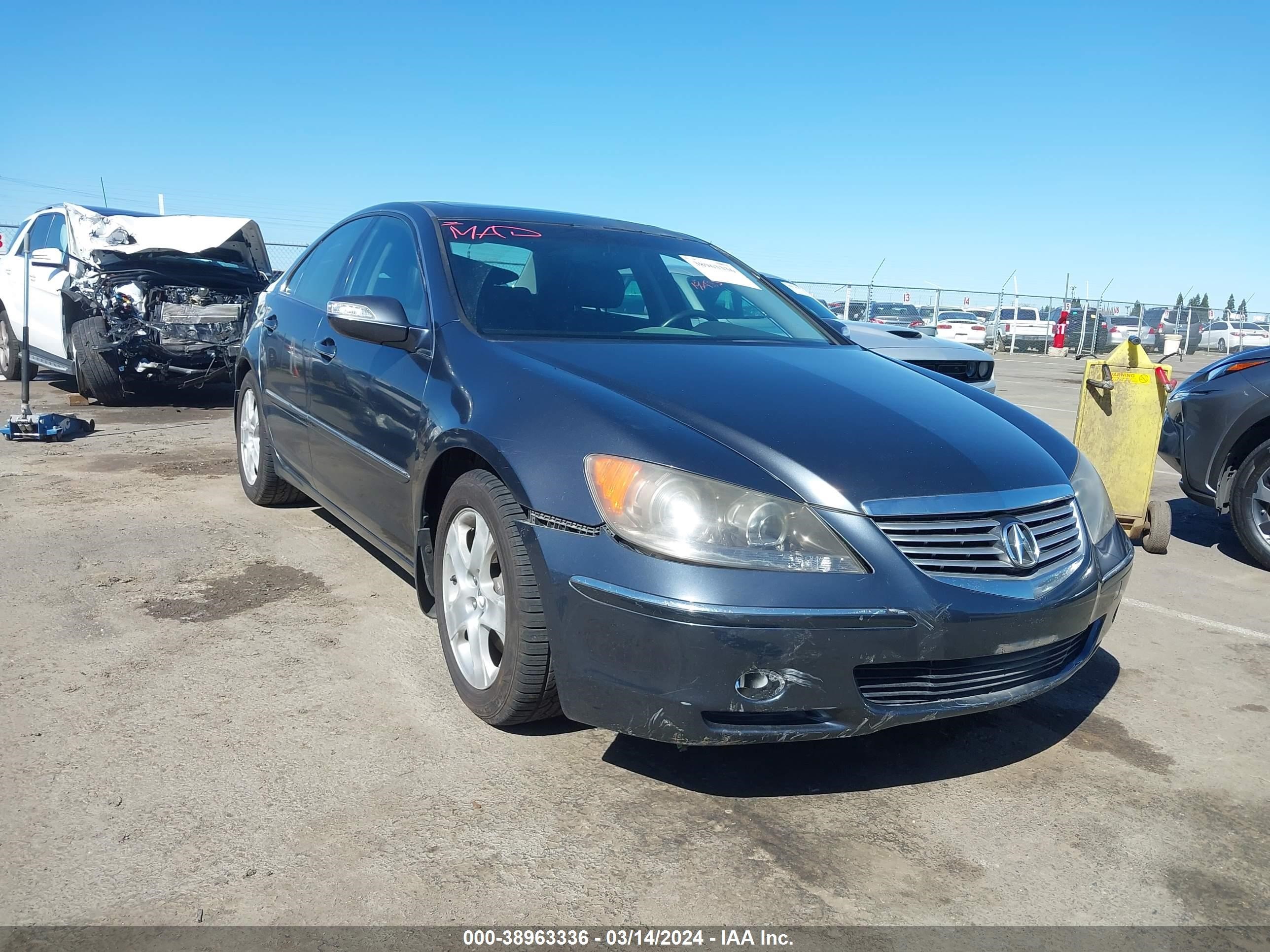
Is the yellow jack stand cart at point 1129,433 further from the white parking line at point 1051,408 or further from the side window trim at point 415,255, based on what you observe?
the white parking line at point 1051,408

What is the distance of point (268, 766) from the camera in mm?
2652

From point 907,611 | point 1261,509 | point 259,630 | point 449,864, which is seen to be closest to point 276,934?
point 449,864

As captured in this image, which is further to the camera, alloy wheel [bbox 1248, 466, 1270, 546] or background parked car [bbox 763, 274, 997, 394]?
background parked car [bbox 763, 274, 997, 394]

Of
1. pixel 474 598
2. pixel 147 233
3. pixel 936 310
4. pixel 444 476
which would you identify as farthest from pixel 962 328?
pixel 474 598

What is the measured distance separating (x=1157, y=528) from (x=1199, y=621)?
1262 millimetres

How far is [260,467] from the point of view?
518 cm

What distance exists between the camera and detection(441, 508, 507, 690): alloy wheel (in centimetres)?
282

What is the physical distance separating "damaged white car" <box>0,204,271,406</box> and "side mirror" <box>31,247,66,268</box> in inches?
0.6

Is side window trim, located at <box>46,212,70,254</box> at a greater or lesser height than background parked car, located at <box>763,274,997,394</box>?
greater

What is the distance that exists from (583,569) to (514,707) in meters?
0.54

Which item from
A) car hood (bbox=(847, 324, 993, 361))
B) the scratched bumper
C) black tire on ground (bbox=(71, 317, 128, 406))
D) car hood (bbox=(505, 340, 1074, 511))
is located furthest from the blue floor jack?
the scratched bumper

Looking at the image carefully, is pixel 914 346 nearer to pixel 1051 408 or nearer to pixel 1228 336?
pixel 1051 408

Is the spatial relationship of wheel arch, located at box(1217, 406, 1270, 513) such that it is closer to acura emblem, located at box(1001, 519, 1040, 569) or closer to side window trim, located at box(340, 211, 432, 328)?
acura emblem, located at box(1001, 519, 1040, 569)

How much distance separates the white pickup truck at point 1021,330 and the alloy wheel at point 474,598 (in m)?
30.5
